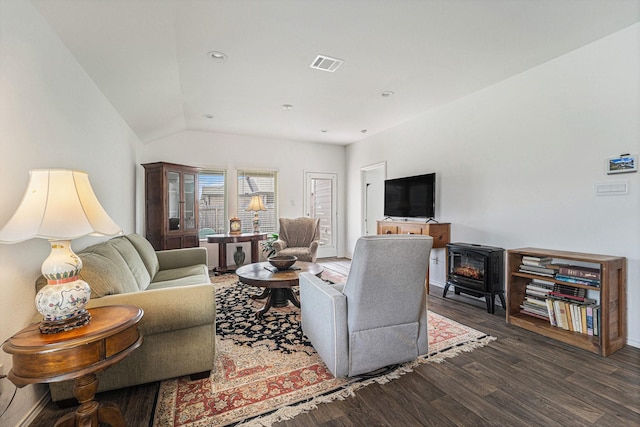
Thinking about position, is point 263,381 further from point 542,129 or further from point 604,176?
point 542,129

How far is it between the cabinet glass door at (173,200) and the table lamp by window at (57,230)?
137 inches

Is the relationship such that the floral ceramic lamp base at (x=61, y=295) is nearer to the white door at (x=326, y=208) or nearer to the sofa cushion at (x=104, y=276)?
the sofa cushion at (x=104, y=276)

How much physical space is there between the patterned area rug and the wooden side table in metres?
0.40

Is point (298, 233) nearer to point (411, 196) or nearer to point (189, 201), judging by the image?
point (189, 201)

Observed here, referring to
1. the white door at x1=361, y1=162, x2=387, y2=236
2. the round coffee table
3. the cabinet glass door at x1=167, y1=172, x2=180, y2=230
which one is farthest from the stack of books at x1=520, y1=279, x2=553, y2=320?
the cabinet glass door at x1=167, y1=172, x2=180, y2=230

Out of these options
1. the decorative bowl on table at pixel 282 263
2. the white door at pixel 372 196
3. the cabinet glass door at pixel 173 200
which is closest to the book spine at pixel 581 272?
the decorative bowl on table at pixel 282 263

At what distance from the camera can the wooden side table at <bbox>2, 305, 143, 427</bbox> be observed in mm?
1154

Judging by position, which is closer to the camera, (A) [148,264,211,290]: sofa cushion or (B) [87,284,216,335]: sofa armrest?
(B) [87,284,216,335]: sofa armrest

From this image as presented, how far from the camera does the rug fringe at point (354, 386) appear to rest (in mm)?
1604

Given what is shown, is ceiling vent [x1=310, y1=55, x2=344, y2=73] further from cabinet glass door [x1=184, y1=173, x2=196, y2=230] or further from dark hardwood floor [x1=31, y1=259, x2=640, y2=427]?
cabinet glass door [x1=184, y1=173, x2=196, y2=230]

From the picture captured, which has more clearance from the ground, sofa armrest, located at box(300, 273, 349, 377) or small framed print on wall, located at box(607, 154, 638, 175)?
small framed print on wall, located at box(607, 154, 638, 175)

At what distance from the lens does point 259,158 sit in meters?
6.00

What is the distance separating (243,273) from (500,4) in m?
3.22

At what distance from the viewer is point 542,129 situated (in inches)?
120
